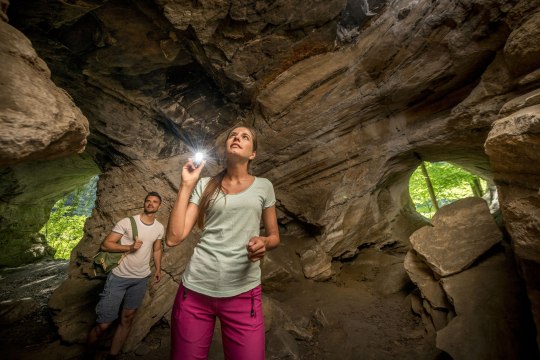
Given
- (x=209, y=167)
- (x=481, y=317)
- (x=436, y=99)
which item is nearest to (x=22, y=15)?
(x=209, y=167)

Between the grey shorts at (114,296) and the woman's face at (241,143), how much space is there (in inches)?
142

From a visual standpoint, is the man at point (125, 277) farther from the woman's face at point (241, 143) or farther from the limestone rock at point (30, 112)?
the woman's face at point (241, 143)

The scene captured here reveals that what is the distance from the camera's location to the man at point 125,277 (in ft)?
14.6

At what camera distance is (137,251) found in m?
4.64

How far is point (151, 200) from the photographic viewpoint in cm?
488

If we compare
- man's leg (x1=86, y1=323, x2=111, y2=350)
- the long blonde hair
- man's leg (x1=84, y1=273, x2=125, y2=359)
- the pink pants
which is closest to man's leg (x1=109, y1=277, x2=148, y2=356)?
man's leg (x1=84, y1=273, x2=125, y2=359)

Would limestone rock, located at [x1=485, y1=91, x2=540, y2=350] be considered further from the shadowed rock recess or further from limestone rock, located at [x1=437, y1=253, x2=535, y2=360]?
limestone rock, located at [x1=437, y1=253, x2=535, y2=360]

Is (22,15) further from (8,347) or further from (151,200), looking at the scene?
(8,347)

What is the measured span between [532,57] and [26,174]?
15.8 m

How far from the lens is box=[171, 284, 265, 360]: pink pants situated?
2107 mm

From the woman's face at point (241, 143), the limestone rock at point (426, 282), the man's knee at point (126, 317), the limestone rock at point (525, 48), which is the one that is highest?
the limestone rock at point (525, 48)

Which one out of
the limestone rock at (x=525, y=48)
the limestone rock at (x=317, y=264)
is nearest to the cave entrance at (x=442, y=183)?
the limestone rock at (x=317, y=264)

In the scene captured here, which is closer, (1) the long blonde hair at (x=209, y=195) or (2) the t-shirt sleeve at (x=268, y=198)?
(1) the long blonde hair at (x=209, y=195)

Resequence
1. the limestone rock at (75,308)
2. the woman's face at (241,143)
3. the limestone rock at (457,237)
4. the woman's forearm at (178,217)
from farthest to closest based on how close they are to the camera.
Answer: the limestone rock at (75,308) → the limestone rock at (457,237) → the woman's face at (241,143) → the woman's forearm at (178,217)
